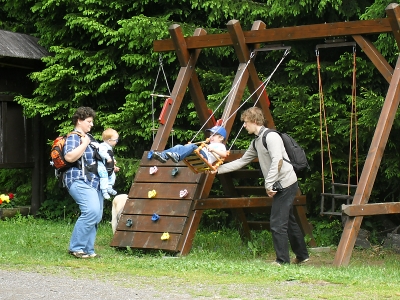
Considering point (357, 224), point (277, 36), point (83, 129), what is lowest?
point (357, 224)

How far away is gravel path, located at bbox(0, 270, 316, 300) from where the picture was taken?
264 inches

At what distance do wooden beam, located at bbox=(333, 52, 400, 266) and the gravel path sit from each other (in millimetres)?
1508

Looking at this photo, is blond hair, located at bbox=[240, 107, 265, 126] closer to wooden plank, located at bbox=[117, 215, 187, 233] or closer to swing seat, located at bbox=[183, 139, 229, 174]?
swing seat, located at bbox=[183, 139, 229, 174]

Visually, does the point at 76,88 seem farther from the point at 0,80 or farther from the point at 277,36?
the point at 277,36

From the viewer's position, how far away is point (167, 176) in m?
10.1

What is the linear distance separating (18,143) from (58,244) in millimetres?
4465

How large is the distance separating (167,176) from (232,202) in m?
0.86

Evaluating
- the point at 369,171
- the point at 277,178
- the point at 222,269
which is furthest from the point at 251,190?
the point at 222,269

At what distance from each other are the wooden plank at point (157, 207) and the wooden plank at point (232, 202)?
16 centimetres

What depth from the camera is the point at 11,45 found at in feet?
47.0

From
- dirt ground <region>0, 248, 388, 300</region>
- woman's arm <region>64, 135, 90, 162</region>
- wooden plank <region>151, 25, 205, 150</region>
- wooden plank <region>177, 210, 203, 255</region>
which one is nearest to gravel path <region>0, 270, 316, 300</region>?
dirt ground <region>0, 248, 388, 300</region>

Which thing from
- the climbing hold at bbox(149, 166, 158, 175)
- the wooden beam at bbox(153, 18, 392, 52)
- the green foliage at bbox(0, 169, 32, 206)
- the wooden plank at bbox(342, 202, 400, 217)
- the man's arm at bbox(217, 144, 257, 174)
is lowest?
the green foliage at bbox(0, 169, 32, 206)

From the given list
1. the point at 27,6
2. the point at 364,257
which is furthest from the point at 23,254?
the point at 27,6

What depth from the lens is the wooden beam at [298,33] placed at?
30.3 ft
